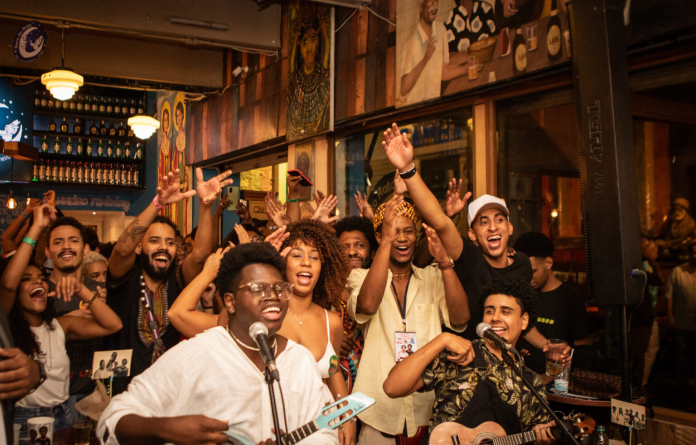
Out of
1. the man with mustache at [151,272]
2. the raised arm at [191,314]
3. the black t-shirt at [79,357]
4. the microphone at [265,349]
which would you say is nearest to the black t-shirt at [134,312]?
the man with mustache at [151,272]

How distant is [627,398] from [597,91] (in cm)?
155

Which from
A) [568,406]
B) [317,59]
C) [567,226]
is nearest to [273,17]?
[317,59]

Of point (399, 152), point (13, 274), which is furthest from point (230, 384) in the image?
point (13, 274)

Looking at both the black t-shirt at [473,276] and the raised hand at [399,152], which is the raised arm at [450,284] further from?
the raised hand at [399,152]

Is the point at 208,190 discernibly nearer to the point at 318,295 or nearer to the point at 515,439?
the point at 318,295

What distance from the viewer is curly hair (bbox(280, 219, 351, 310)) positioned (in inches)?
115

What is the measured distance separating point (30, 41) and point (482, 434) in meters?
6.25

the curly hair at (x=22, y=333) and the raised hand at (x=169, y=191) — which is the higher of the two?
the raised hand at (x=169, y=191)

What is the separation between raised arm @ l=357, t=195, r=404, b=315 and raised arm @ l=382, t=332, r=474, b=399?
488 mm

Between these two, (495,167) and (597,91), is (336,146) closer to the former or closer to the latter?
(495,167)

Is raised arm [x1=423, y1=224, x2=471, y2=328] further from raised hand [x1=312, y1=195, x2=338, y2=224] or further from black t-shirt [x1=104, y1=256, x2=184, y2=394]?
black t-shirt [x1=104, y1=256, x2=184, y2=394]

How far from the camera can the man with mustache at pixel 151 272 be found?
3266 millimetres

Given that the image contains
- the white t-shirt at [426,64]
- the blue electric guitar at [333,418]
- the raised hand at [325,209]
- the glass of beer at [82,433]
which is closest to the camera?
the blue electric guitar at [333,418]

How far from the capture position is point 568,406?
132 inches
